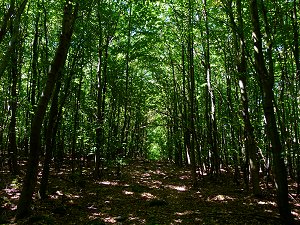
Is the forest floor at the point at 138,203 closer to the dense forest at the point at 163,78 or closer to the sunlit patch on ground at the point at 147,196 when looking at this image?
the sunlit patch on ground at the point at 147,196

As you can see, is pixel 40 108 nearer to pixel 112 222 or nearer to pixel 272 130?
pixel 112 222

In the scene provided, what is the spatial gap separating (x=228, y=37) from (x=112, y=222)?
11.7 m

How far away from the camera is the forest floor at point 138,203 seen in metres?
9.90

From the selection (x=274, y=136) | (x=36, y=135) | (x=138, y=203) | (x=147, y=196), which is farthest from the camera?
(x=147, y=196)

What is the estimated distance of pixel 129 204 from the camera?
12758 mm

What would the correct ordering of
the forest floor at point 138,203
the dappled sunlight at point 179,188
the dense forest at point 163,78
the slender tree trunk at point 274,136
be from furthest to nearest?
the dappled sunlight at point 179,188
the forest floor at point 138,203
the dense forest at point 163,78
the slender tree trunk at point 274,136

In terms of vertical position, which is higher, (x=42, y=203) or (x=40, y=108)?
(x=40, y=108)

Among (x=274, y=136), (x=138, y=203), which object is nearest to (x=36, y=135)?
(x=138, y=203)

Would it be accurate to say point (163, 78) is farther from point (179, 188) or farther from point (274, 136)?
point (274, 136)

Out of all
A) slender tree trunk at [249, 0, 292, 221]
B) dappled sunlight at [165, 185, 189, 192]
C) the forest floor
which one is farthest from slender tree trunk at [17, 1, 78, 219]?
dappled sunlight at [165, 185, 189, 192]

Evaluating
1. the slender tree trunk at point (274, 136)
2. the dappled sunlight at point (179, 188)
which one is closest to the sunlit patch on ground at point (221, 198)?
the dappled sunlight at point (179, 188)

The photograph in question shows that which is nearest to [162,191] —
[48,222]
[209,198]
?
[209,198]

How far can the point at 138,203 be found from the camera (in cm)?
1294

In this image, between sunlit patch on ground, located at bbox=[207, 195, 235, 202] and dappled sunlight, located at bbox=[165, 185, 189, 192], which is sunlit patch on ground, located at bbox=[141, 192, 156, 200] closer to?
dappled sunlight, located at bbox=[165, 185, 189, 192]
